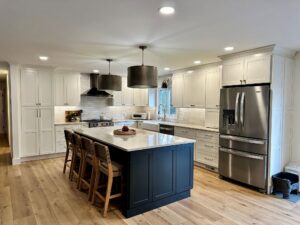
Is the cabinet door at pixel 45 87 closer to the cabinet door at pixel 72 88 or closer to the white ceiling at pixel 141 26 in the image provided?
the cabinet door at pixel 72 88

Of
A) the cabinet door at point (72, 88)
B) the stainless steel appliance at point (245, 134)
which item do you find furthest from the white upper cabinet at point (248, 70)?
the cabinet door at point (72, 88)

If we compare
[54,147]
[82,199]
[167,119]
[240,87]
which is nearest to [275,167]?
[240,87]

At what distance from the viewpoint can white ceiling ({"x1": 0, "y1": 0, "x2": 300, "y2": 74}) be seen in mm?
2139

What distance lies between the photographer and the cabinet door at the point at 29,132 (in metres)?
5.52

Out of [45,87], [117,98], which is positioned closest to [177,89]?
[117,98]

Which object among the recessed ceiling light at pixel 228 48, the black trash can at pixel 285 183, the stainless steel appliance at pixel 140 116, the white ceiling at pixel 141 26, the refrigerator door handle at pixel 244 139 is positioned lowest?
the black trash can at pixel 285 183

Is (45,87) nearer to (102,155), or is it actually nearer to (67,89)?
(67,89)

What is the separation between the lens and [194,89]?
5586mm

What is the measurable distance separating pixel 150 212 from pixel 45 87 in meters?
4.40

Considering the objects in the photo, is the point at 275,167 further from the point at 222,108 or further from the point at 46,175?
the point at 46,175

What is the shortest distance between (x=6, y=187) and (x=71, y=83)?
10.9 ft

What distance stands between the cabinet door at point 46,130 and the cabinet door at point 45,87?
0.70ft

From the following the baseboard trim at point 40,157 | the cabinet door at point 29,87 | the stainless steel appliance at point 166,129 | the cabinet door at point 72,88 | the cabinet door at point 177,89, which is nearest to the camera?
the cabinet door at point 29,87

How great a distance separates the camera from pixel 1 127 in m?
10.2
